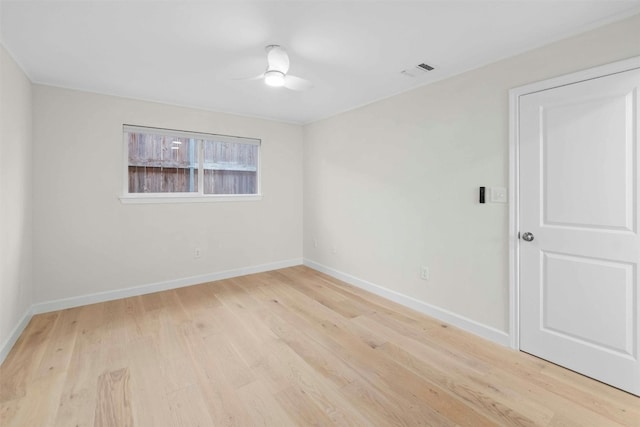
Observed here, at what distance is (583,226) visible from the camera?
2.06 meters

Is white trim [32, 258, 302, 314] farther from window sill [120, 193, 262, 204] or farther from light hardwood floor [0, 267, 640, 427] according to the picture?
window sill [120, 193, 262, 204]

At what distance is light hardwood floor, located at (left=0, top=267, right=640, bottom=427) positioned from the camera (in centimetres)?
169

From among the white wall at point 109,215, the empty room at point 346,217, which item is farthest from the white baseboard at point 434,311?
the white wall at point 109,215

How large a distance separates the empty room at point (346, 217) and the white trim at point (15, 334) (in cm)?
3

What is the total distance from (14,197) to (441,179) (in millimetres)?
3806

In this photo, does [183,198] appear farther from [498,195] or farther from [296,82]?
[498,195]

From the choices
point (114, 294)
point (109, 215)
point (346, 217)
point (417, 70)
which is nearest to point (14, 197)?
point (109, 215)

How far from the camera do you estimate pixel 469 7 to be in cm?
178

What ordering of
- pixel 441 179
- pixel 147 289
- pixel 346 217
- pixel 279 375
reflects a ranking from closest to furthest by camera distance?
pixel 279 375 < pixel 441 179 < pixel 147 289 < pixel 346 217

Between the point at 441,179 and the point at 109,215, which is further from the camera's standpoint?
the point at 109,215

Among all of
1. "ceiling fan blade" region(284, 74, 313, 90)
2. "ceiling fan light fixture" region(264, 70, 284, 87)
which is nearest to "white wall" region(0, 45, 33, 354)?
"ceiling fan light fixture" region(264, 70, 284, 87)

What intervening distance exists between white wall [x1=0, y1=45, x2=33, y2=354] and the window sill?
88cm

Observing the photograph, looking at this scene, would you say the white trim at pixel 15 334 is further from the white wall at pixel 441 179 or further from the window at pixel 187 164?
the white wall at pixel 441 179

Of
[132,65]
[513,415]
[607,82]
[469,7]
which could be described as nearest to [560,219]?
[607,82]
